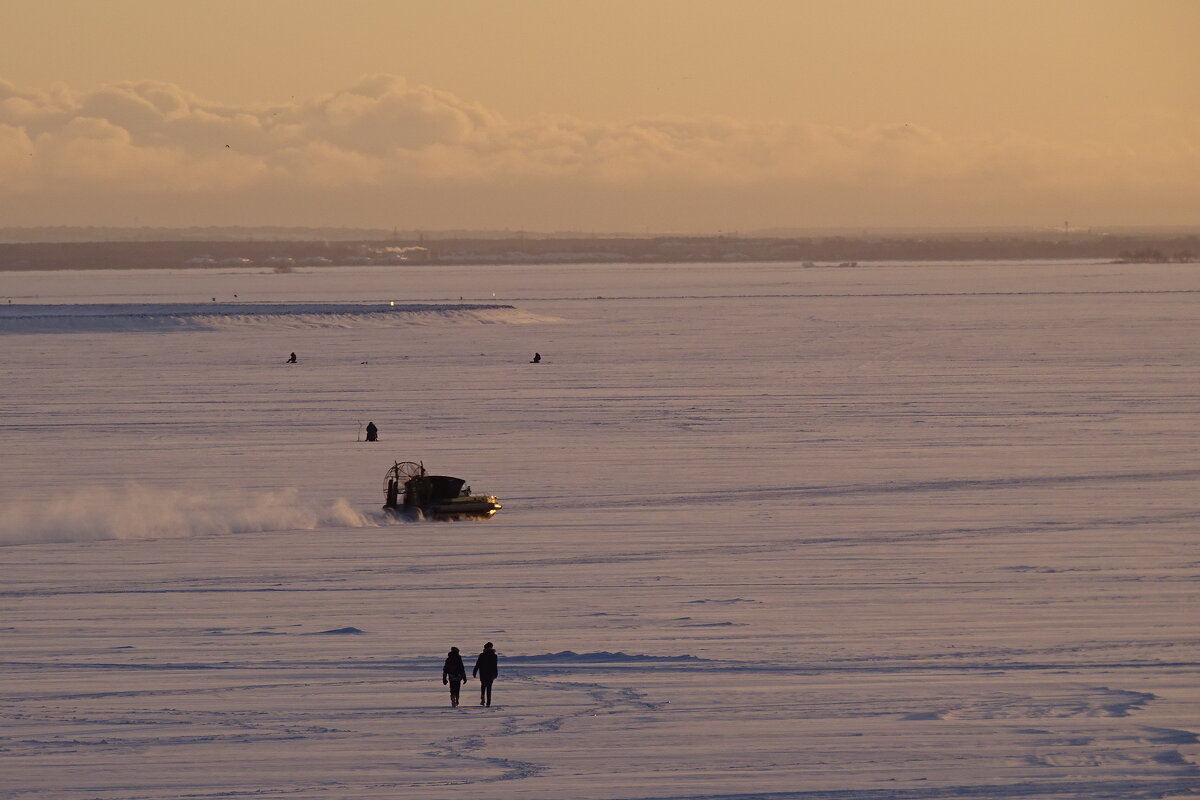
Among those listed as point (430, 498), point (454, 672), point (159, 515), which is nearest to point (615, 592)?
point (454, 672)

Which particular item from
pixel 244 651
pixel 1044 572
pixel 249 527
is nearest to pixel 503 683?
pixel 244 651

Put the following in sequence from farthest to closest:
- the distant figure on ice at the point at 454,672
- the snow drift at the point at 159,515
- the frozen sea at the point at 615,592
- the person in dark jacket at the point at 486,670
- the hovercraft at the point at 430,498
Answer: the hovercraft at the point at 430,498
the snow drift at the point at 159,515
the person in dark jacket at the point at 486,670
the distant figure on ice at the point at 454,672
the frozen sea at the point at 615,592

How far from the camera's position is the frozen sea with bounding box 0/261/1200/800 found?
1509cm

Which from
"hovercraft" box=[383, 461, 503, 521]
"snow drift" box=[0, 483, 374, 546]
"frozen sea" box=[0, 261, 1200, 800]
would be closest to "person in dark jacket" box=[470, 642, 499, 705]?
"frozen sea" box=[0, 261, 1200, 800]

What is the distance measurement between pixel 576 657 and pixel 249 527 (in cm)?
1073

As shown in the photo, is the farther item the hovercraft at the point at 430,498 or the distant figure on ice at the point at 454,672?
the hovercraft at the point at 430,498

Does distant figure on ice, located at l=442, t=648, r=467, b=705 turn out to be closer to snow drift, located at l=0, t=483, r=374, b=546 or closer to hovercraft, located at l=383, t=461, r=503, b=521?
snow drift, located at l=0, t=483, r=374, b=546

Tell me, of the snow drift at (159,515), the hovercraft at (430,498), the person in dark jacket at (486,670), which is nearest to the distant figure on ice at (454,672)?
the person in dark jacket at (486,670)

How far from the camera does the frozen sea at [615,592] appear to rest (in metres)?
15.1

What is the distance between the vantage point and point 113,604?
21297 mm

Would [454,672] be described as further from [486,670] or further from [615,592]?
[615,592]

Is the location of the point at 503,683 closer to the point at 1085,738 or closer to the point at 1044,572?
the point at 1085,738

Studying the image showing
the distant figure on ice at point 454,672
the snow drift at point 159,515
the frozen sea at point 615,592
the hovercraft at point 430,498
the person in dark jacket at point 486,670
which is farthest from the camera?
the hovercraft at point 430,498

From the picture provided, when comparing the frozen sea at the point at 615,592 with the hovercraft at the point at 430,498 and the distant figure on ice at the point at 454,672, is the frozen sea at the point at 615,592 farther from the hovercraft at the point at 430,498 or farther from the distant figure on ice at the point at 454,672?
the hovercraft at the point at 430,498
